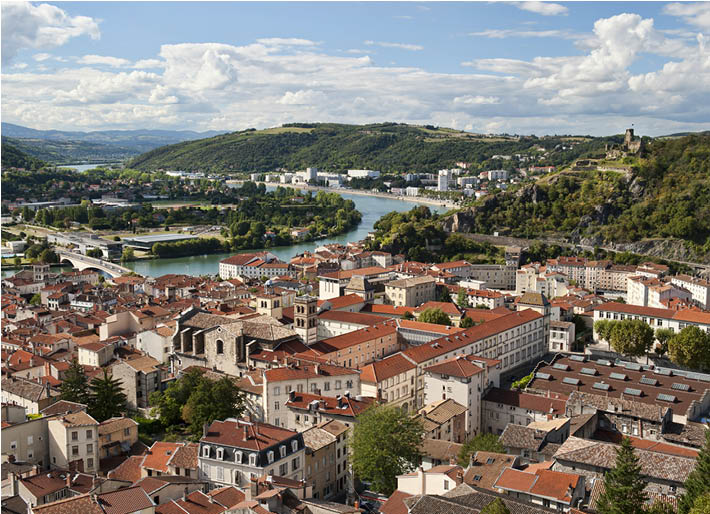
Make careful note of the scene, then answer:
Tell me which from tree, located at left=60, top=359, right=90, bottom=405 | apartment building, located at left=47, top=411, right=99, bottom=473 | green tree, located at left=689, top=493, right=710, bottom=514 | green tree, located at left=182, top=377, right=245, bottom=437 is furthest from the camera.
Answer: tree, located at left=60, top=359, right=90, bottom=405

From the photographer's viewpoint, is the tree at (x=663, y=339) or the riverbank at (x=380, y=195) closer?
the tree at (x=663, y=339)

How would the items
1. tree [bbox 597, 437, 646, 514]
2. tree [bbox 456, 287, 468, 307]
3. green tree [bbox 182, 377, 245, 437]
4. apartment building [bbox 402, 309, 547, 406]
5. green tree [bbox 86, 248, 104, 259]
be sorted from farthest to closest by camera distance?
green tree [bbox 86, 248, 104, 259] → tree [bbox 456, 287, 468, 307] → apartment building [bbox 402, 309, 547, 406] → green tree [bbox 182, 377, 245, 437] → tree [bbox 597, 437, 646, 514]

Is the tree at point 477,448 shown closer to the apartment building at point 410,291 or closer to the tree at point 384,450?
the tree at point 384,450

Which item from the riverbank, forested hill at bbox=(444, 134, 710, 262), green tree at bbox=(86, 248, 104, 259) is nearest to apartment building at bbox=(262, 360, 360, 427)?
forested hill at bbox=(444, 134, 710, 262)

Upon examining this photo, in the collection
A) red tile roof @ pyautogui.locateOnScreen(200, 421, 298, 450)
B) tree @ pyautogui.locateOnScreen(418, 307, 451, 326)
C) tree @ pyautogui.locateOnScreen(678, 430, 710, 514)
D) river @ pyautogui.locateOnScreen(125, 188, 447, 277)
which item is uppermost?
tree @ pyautogui.locateOnScreen(678, 430, 710, 514)

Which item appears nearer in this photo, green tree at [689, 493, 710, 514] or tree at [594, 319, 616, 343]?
green tree at [689, 493, 710, 514]

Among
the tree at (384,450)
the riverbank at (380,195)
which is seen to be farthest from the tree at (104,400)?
the riverbank at (380,195)

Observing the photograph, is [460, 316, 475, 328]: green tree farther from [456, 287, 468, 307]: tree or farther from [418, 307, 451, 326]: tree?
[456, 287, 468, 307]: tree

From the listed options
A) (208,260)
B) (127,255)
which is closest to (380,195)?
(208,260)
